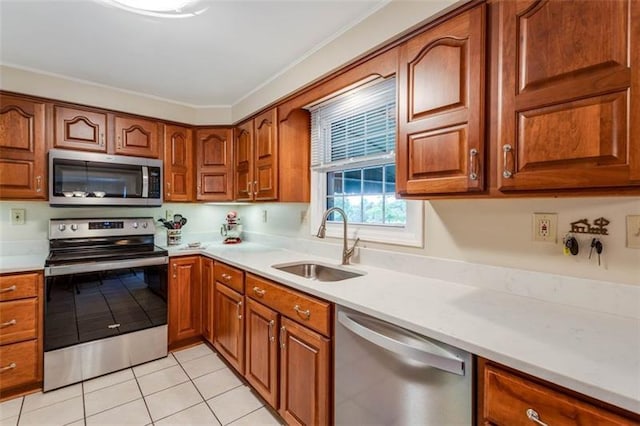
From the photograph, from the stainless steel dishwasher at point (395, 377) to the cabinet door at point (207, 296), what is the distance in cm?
149

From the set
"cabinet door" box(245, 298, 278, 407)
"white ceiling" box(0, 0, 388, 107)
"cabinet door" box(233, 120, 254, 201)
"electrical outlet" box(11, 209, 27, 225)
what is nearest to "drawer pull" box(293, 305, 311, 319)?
"cabinet door" box(245, 298, 278, 407)

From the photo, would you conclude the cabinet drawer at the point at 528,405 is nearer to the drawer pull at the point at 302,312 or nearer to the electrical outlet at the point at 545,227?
the electrical outlet at the point at 545,227

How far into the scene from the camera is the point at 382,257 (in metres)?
1.81

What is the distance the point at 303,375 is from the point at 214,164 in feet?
7.28

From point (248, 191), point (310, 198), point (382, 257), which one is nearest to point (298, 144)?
point (310, 198)

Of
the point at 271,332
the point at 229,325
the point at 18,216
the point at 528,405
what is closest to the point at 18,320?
the point at 18,216

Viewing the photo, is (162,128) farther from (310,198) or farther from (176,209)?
(310,198)

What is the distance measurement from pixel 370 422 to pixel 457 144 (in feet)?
3.97

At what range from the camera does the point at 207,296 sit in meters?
2.53

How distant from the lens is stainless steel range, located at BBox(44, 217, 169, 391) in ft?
6.67

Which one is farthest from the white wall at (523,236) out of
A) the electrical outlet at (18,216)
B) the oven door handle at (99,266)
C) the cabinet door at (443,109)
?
the electrical outlet at (18,216)

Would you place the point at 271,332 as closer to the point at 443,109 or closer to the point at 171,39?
the point at 443,109

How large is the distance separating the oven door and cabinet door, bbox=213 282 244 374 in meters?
0.48

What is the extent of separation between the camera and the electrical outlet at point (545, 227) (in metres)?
1.19
